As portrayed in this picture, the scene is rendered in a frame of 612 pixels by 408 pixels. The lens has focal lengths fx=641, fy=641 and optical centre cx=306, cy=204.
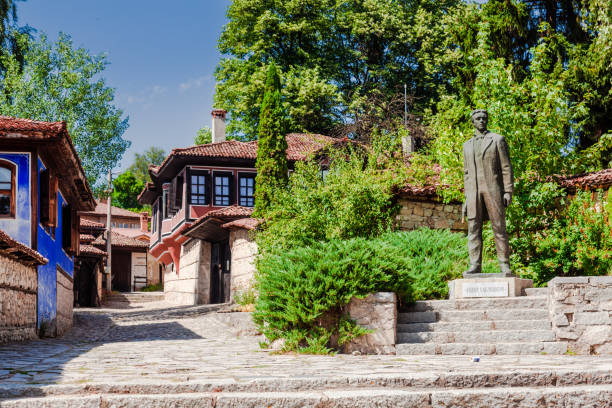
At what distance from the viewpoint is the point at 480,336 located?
803cm

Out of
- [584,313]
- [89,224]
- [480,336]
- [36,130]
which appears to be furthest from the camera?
[89,224]

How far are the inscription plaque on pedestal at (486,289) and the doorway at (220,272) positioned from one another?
14.1 metres

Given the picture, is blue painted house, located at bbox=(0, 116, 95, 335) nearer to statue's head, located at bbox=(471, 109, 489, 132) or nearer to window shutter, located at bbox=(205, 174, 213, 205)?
statue's head, located at bbox=(471, 109, 489, 132)

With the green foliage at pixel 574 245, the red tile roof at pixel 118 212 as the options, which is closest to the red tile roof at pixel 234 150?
the green foliage at pixel 574 245

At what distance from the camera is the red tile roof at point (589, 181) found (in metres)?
14.4

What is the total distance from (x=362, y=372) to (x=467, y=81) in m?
17.9

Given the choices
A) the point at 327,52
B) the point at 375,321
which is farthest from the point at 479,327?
the point at 327,52

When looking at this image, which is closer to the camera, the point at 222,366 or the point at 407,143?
the point at 222,366

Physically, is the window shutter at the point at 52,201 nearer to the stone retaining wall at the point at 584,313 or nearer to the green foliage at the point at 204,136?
the stone retaining wall at the point at 584,313

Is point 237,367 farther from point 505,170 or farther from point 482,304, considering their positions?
point 505,170

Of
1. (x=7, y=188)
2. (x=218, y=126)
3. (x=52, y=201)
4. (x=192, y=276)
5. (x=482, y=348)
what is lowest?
(x=192, y=276)

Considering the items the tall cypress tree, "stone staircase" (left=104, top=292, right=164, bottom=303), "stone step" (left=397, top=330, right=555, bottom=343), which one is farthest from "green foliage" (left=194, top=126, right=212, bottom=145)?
"stone step" (left=397, top=330, right=555, bottom=343)

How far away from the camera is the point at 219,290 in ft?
78.1

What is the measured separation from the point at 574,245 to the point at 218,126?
2053 centimetres
